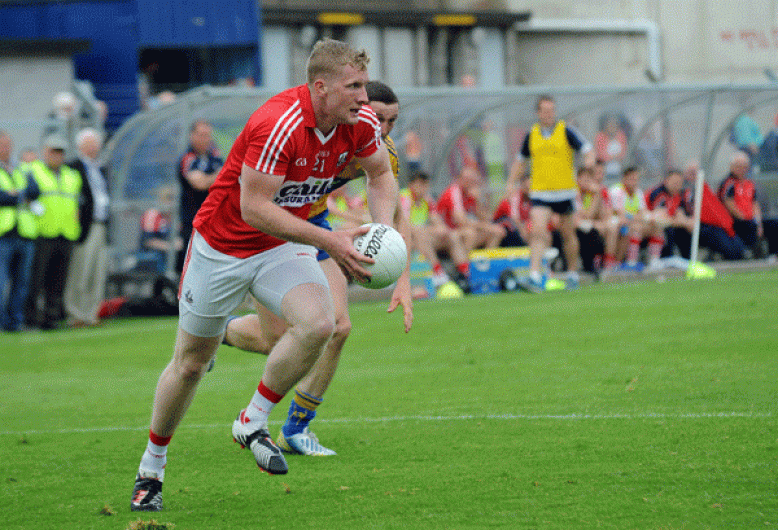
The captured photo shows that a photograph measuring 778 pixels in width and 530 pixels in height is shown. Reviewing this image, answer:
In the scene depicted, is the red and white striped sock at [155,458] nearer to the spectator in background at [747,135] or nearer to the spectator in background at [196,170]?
the spectator in background at [196,170]

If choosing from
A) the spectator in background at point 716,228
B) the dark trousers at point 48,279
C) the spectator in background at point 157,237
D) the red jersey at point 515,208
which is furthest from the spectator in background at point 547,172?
the dark trousers at point 48,279

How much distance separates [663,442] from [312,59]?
2.55 meters

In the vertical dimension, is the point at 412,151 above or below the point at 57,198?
above

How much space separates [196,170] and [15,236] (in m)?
2.55

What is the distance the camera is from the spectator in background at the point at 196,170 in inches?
505

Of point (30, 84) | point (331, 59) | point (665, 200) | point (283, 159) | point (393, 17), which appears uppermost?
point (393, 17)

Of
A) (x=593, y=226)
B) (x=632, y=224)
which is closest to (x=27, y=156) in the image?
(x=593, y=226)

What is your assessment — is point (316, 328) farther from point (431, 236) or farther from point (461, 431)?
point (431, 236)

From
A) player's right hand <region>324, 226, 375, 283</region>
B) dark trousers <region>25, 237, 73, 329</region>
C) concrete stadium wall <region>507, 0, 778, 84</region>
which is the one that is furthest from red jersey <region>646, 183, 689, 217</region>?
concrete stadium wall <region>507, 0, 778, 84</region>

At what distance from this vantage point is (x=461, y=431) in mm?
6367

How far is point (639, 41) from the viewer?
32094 mm

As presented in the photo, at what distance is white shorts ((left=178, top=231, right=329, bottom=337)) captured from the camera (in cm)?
510

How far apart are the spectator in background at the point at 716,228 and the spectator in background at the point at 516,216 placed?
248cm

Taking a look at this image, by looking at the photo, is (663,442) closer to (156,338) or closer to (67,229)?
(156,338)
